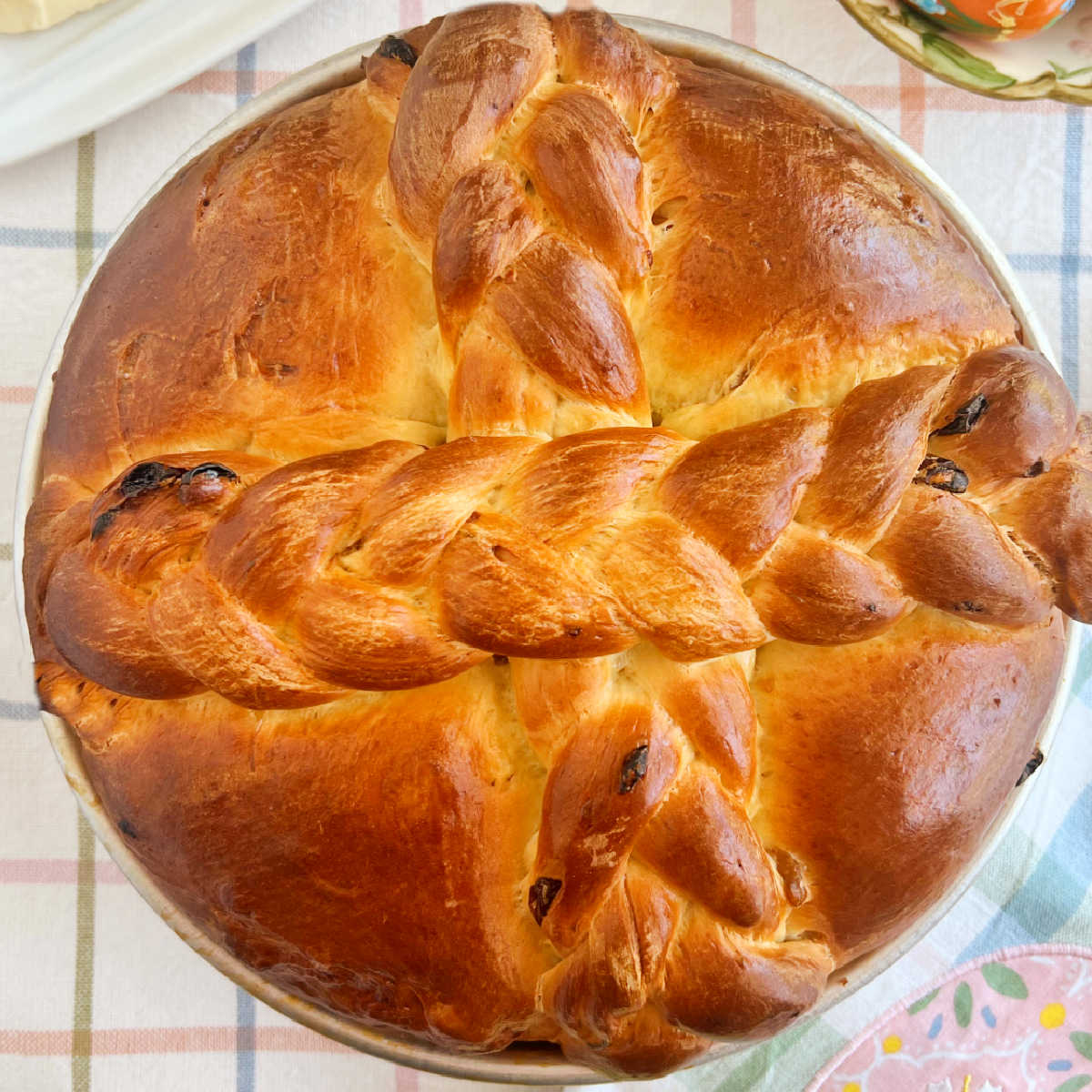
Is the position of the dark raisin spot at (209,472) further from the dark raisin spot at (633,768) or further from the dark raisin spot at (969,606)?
the dark raisin spot at (969,606)

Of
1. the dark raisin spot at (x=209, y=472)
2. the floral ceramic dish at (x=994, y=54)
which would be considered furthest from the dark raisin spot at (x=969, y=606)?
the floral ceramic dish at (x=994, y=54)

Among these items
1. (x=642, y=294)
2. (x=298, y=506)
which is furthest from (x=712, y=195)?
(x=298, y=506)

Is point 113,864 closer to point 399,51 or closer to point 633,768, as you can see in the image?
point 633,768

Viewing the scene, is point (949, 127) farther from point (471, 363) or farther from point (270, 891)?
point (270, 891)

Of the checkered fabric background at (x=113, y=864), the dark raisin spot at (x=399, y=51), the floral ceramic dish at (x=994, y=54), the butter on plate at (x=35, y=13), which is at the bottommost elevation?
the checkered fabric background at (x=113, y=864)

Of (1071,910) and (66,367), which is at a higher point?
(66,367)

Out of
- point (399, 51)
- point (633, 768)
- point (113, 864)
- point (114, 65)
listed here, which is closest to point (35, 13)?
point (114, 65)
